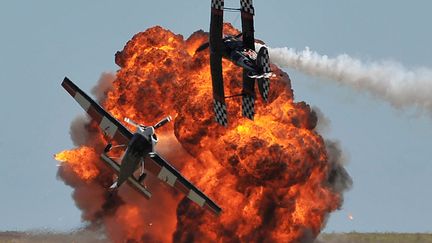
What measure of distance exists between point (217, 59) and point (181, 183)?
1100 centimetres

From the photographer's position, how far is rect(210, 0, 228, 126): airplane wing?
218 feet

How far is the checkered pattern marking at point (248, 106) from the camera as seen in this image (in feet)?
232

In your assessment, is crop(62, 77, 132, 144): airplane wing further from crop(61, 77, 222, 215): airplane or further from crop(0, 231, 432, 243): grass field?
crop(0, 231, 432, 243): grass field

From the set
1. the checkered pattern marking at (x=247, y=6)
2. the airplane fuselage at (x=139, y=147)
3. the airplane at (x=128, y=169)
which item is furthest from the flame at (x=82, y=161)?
the checkered pattern marking at (x=247, y=6)

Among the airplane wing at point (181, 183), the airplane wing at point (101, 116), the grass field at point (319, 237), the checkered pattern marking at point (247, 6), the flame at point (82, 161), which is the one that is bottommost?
the grass field at point (319, 237)

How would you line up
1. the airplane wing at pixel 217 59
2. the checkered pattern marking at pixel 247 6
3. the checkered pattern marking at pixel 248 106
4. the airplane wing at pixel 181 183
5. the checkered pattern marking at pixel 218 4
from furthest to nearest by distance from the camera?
the checkered pattern marking at pixel 248 106
the airplane wing at pixel 181 183
the airplane wing at pixel 217 59
the checkered pattern marking at pixel 218 4
the checkered pattern marking at pixel 247 6

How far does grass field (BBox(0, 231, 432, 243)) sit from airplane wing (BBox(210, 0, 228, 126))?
20.9m

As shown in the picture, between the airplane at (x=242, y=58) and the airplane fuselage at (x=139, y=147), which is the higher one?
the airplane at (x=242, y=58)

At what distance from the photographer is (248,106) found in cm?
7075

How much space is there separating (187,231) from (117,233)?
30.0 feet

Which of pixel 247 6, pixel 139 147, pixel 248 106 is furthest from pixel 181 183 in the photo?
pixel 247 6

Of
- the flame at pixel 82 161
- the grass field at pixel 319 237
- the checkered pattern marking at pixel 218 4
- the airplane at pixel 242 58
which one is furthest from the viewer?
the grass field at pixel 319 237

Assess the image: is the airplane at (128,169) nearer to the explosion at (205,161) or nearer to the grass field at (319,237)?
the explosion at (205,161)

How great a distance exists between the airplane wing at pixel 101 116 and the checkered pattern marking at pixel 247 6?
47.0 feet
